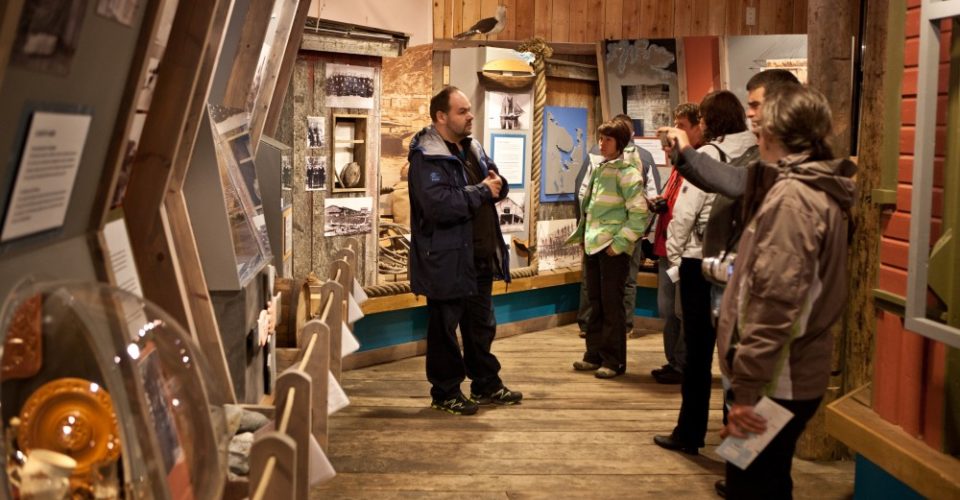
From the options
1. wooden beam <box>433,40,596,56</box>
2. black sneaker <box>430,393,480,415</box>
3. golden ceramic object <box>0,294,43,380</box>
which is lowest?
black sneaker <box>430,393,480,415</box>

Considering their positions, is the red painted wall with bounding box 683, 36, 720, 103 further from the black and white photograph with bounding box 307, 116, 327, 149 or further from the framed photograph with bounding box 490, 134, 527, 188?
the black and white photograph with bounding box 307, 116, 327, 149

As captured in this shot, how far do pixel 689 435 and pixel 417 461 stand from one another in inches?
47.9

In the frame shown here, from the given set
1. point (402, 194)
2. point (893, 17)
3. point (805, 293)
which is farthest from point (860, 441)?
point (402, 194)

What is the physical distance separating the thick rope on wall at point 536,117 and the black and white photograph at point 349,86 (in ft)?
5.17

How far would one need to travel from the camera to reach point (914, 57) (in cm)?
332

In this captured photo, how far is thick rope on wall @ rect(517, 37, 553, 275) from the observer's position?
7543 millimetres

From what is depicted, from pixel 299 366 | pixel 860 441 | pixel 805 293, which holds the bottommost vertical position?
pixel 860 441

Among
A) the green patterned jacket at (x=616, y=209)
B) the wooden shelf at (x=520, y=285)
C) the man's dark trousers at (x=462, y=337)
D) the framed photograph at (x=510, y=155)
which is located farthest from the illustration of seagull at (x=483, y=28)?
the man's dark trousers at (x=462, y=337)

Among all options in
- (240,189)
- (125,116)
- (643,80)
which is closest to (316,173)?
(240,189)

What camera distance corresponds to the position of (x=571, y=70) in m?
8.13

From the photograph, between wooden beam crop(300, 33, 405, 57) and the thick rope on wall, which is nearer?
wooden beam crop(300, 33, 405, 57)

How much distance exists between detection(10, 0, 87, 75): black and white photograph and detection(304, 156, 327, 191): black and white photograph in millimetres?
4318

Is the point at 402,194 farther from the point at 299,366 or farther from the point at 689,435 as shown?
Answer: the point at 299,366

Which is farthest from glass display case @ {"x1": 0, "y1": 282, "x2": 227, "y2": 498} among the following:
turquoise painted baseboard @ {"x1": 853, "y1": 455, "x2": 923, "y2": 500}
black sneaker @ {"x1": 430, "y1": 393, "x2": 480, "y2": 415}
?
black sneaker @ {"x1": 430, "y1": 393, "x2": 480, "y2": 415}
